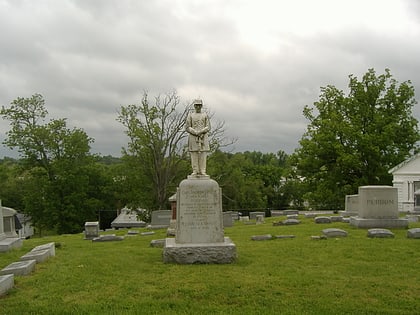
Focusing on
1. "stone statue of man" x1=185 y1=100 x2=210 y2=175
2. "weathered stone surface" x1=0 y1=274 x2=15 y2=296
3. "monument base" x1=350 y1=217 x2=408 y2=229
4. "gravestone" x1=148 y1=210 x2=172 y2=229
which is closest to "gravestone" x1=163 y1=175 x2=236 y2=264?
"stone statue of man" x1=185 y1=100 x2=210 y2=175

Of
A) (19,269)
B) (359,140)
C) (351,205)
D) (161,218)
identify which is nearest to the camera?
(19,269)

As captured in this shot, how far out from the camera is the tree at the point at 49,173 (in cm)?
3262

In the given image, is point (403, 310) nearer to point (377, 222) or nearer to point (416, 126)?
point (377, 222)

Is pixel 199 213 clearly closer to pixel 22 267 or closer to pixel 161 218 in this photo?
pixel 22 267

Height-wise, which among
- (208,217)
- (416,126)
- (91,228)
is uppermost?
(416,126)

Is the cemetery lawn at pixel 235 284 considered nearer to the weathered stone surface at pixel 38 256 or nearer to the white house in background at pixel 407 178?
the weathered stone surface at pixel 38 256

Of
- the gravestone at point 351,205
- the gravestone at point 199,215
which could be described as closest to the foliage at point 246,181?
the gravestone at point 351,205

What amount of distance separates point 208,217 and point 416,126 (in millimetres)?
26359

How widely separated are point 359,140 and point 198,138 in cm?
2168

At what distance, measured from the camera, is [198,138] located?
10156 mm

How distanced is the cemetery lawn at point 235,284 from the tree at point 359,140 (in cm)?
2027

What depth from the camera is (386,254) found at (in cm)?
956

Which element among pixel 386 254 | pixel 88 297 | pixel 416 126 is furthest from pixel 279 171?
pixel 88 297

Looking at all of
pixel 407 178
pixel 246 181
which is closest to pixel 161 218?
pixel 407 178
